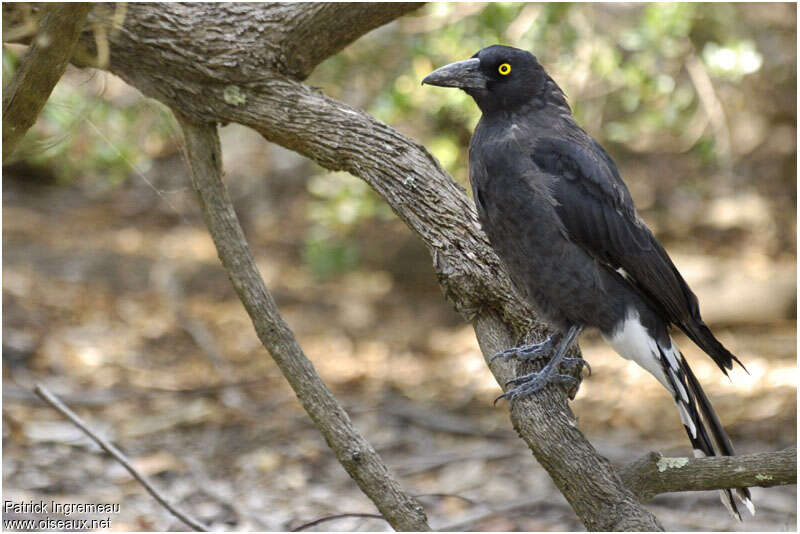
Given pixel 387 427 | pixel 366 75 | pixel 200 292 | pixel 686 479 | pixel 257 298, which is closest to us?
pixel 686 479

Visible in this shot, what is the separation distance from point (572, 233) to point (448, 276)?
515 mm

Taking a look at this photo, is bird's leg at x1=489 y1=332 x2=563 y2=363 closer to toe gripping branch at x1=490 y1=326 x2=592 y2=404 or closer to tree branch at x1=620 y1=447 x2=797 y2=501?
toe gripping branch at x1=490 y1=326 x2=592 y2=404

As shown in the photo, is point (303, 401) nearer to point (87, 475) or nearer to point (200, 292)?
point (87, 475)

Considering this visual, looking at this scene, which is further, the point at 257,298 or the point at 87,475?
the point at 87,475

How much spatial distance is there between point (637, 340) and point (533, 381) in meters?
0.59

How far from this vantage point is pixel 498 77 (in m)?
Result: 3.24

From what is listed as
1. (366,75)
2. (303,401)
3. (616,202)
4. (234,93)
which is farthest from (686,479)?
(366,75)

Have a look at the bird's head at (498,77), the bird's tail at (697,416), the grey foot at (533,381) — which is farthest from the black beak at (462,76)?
the bird's tail at (697,416)

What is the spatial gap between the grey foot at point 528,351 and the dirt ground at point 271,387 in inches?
31.1

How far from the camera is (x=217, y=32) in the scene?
3.14 m

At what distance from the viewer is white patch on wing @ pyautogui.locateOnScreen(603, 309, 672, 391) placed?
3191mm

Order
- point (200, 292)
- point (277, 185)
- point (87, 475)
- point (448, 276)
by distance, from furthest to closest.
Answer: point (277, 185), point (200, 292), point (87, 475), point (448, 276)

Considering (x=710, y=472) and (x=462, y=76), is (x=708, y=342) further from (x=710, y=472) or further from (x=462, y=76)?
(x=462, y=76)

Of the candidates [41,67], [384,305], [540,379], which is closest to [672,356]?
[540,379]
